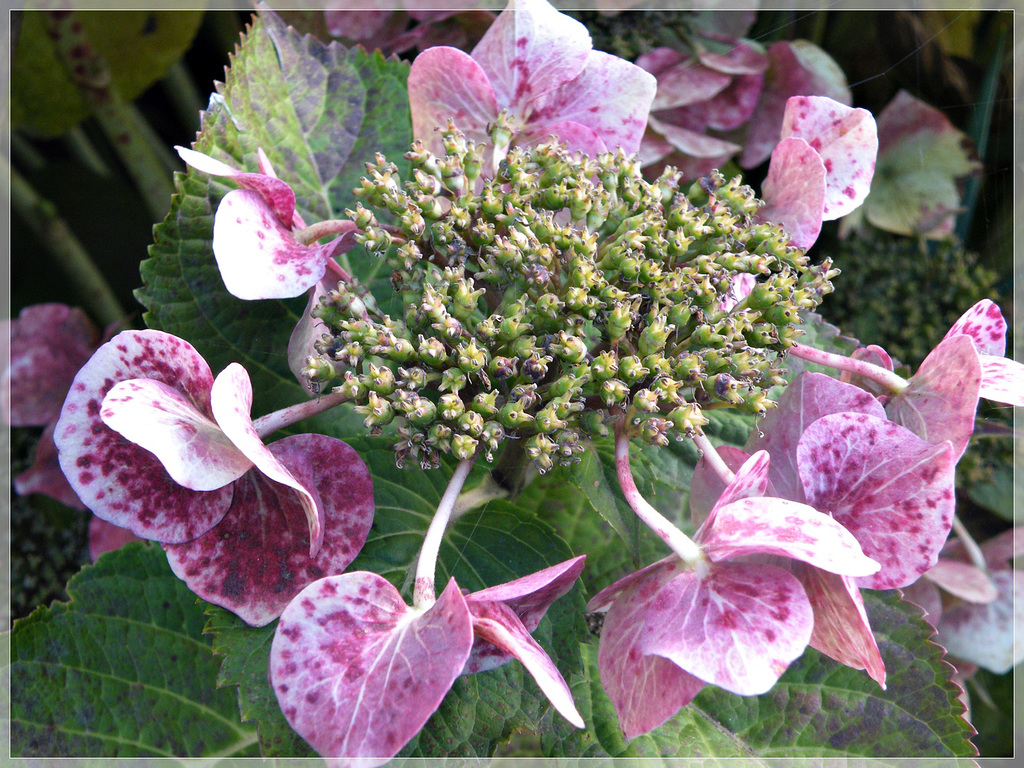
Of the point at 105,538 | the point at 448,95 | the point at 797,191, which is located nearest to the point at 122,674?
the point at 105,538

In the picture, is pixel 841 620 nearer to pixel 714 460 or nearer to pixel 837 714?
pixel 714 460

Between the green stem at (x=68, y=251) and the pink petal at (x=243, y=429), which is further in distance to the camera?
the green stem at (x=68, y=251)

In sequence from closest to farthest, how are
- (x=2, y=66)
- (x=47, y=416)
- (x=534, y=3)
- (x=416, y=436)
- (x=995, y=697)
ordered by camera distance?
1. (x=416, y=436)
2. (x=534, y=3)
3. (x=2, y=66)
4. (x=47, y=416)
5. (x=995, y=697)

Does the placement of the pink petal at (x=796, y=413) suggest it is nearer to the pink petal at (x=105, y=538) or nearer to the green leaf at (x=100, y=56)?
the pink petal at (x=105, y=538)

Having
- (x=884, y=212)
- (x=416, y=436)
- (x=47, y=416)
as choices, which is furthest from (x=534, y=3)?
(x=47, y=416)

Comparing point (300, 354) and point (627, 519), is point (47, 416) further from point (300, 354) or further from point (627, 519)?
point (627, 519)

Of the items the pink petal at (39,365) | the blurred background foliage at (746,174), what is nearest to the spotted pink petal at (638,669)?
the blurred background foliage at (746,174)
